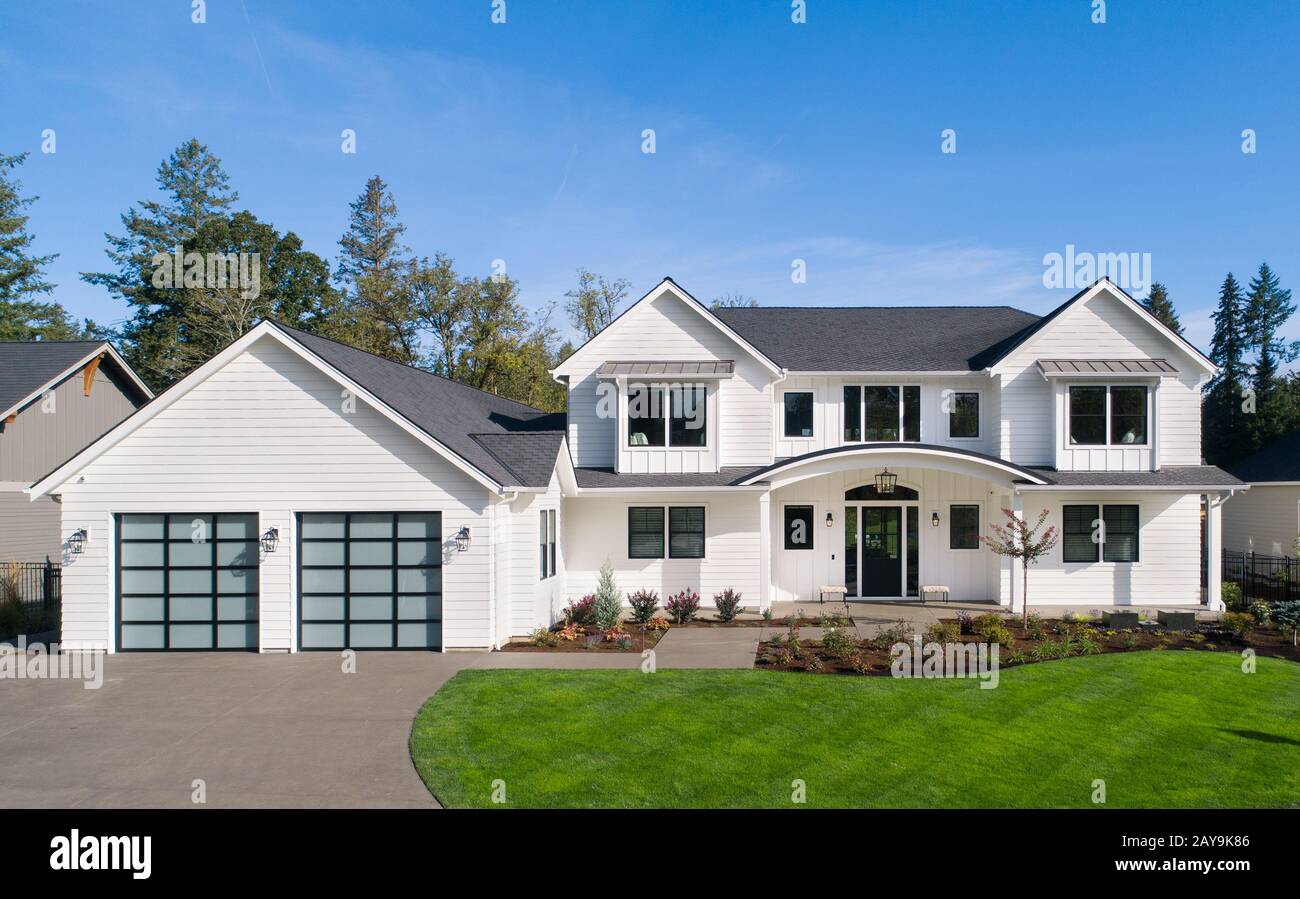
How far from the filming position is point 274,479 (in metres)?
15.7

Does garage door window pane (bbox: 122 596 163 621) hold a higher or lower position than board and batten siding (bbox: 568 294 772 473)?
lower

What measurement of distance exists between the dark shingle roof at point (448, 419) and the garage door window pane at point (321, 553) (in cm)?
284

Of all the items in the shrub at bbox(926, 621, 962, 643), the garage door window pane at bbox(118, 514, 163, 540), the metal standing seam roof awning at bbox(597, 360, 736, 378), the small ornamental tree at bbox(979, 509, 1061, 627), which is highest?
the metal standing seam roof awning at bbox(597, 360, 736, 378)

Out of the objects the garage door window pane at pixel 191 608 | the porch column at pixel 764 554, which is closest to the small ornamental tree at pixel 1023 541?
the porch column at pixel 764 554

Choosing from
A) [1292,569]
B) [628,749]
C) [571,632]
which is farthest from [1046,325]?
[628,749]

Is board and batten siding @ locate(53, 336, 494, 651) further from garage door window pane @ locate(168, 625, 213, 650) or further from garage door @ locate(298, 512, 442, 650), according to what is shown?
garage door window pane @ locate(168, 625, 213, 650)

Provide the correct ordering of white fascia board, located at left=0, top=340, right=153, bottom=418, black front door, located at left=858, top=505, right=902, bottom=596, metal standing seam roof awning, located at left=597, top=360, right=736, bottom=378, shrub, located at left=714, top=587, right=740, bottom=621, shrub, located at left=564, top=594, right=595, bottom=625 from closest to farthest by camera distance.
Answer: shrub, located at left=564, top=594, right=595, bottom=625, shrub, located at left=714, top=587, right=740, bottom=621, metal standing seam roof awning, located at left=597, top=360, right=736, bottom=378, black front door, located at left=858, top=505, right=902, bottom=596, white fascia board, located at left=0, top=340, right=153, bottom=418

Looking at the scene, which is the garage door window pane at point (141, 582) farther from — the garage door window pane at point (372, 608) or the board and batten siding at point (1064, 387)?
the board and batten siding at point (1064, 387)

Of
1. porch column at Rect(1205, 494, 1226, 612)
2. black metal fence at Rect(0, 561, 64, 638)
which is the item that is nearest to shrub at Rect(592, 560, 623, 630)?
black metal fence at Rect(0, 561, 64, 638)

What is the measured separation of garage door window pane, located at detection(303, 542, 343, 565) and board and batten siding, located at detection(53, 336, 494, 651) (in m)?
0.26

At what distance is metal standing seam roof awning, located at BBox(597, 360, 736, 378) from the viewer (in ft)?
66.9

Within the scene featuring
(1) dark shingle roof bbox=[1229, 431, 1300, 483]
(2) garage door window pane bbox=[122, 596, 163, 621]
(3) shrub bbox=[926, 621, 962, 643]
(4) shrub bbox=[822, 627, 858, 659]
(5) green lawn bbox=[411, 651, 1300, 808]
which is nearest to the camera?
(5) green lawn bbox=[411, 651, 1300, 808]

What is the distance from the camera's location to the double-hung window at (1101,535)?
68.1 ft

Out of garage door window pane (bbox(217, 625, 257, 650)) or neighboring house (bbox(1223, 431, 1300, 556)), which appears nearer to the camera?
garage door window pane (bbox(217, 625, 257, 650))
